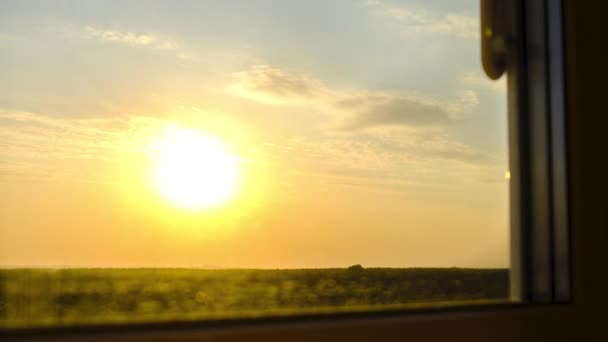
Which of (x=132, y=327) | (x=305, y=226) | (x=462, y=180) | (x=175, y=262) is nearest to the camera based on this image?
(x=132, y=327)

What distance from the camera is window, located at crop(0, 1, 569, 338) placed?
0.80 metres

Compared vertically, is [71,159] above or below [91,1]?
below

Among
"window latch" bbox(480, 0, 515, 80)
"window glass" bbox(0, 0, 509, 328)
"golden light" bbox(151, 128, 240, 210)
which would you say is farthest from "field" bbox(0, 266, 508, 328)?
"window latch" bbox(480, 0, 515, 80)

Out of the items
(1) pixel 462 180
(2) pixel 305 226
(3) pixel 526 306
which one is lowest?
(3) pixel 526 306

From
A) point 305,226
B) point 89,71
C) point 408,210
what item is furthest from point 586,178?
point 89,71

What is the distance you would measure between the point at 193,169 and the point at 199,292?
170 mm

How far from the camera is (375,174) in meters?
1.16

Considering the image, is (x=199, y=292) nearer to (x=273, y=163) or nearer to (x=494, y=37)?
(x=273, y=163)

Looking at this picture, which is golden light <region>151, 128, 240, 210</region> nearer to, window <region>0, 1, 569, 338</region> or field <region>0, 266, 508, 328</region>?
window <region>0, 1, 569, 338</region>

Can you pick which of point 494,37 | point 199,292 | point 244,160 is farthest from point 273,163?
point 494,37

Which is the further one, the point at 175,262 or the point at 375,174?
the point at 375,174

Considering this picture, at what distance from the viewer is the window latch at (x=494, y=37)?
138cm

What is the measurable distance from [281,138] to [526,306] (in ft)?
1.87

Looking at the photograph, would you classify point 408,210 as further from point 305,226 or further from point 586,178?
point 586,178
